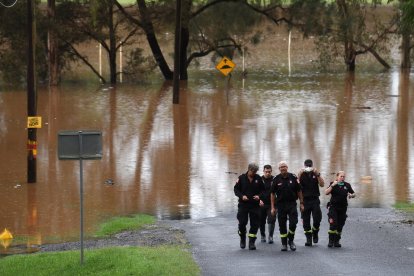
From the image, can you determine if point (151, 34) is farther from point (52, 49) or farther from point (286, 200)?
point (286, 200)

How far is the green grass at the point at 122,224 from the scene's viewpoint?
66.6ft

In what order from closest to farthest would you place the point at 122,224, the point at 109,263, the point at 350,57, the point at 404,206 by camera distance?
the point at 109,263 < the point at 122,224 < the point at 404,206 < the point at 350,57

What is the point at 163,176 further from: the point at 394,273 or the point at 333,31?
the point at 333,31

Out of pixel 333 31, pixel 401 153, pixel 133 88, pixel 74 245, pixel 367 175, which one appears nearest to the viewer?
pixel 74 245

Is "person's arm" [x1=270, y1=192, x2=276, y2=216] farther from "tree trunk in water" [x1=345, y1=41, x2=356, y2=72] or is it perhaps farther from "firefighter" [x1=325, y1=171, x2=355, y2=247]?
"tree trunk in water" [x1=345, y1=41, x2=356, y2=72]

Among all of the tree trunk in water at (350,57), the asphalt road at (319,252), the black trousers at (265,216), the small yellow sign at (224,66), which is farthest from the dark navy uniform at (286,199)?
the tree trunk in water at (350,57)

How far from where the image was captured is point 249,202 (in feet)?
56.5

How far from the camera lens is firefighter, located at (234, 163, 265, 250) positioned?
17062mm

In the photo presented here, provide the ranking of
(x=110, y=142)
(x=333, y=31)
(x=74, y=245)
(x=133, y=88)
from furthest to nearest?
1. (x=333, y=31)
2. (x=133, y=88)
3. (x=110, y=142)
4. (x=74, y=245)

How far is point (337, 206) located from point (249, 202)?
58.3 inches

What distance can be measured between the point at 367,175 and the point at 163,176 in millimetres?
5225

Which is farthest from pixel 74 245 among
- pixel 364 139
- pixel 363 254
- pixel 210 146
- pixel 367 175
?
pixel 364 139

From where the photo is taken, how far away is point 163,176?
27516 mm

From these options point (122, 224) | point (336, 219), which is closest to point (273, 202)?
point (336, 219)
